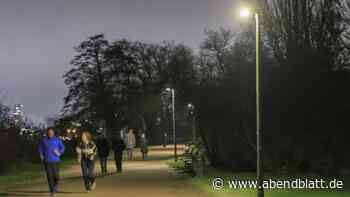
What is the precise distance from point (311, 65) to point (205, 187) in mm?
8091

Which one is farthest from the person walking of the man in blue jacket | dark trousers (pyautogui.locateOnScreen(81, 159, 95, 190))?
the man in blue jacket

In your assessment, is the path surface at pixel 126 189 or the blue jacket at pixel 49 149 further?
the path surface at pixel 126 189

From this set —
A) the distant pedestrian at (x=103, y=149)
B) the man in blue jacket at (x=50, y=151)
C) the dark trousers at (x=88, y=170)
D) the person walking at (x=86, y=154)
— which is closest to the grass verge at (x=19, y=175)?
the distant pedestrian at (x=103, y=149)

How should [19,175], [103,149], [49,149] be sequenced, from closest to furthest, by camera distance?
[49,149]
[103,149]
[19,175]

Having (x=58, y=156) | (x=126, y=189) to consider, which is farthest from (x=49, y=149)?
(x=126, y=189)

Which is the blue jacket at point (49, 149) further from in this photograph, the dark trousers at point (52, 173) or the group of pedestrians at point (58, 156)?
the dark trousers at point (52, 173)

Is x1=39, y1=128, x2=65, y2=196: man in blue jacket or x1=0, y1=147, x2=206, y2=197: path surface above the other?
x1=39, y1=128, x2=65, y2=196: man in blue jacket

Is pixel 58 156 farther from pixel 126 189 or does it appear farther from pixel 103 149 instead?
pixel 103 149

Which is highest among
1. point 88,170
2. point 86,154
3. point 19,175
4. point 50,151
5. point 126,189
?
point 50,151

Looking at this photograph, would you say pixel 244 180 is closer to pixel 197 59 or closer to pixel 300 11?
pixel 300 11

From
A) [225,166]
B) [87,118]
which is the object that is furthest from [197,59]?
[225,166]

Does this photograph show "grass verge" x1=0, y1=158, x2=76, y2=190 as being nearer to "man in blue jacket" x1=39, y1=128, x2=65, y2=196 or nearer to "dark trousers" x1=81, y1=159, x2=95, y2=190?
"dark trousers" x1=81, y1=159, x2=95, y2=190

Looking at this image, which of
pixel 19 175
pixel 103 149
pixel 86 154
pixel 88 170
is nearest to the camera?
pixel 86 154

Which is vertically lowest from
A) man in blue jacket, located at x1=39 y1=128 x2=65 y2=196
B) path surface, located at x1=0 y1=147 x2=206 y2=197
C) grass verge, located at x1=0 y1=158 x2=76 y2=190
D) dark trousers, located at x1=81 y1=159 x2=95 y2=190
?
grass verge, located at x1=0 y1=158 x2=76 y2=190
